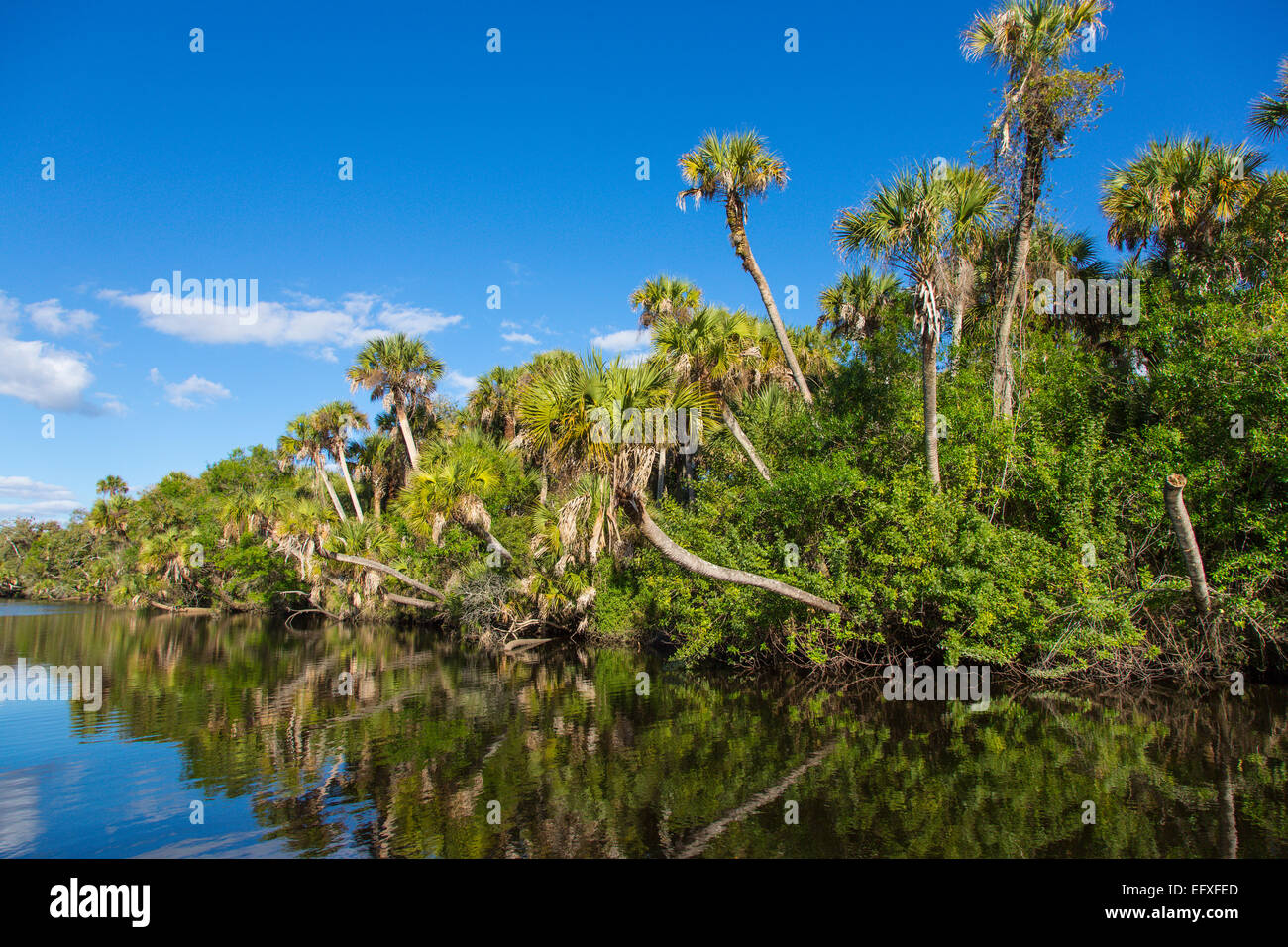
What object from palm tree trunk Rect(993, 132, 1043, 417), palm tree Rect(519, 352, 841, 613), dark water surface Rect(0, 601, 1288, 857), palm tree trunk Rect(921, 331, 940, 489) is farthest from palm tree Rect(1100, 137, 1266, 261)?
palm tree Rect(519, 352, 841, 613)

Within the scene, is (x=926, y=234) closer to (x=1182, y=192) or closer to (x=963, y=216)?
(x=963, y=216)

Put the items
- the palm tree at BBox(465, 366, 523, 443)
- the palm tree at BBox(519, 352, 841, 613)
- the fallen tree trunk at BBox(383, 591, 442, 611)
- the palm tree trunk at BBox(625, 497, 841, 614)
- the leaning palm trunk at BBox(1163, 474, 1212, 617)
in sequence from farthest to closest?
the palm tree at BBox(465, 366, 523, 443)
the fallen tree trunk at BBox(383, 591, 442, 611)
the palm tree trunk at BBox(625, 497, 841, 614)
the palm tree at BBox(519, 352, 841, 613)
the leaning palm trunk at BBox(1163, 474, 1212, 617)

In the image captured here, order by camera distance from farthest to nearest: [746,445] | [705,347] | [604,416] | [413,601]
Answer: [413,601] < [705,347] < [746,445] < [604,416]

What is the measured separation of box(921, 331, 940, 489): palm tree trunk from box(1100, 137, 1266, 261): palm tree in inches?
369

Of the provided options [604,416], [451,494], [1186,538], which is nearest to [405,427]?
[451,494]

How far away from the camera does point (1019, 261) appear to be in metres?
15.8

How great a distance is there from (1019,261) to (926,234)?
3653 millimetres

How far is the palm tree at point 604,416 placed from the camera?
1221 centimetres

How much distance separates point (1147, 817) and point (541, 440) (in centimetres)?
1038

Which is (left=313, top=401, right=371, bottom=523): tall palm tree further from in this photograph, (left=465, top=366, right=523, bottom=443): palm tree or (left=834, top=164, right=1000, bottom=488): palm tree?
(left=834, top=164, right=1000, bottom=488): palm tree

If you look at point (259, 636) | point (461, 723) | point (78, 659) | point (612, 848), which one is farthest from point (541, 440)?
point (259, 636)

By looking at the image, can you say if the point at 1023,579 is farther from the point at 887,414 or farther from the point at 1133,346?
the point at 1133,346

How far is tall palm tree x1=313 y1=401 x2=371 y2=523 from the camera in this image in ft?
129

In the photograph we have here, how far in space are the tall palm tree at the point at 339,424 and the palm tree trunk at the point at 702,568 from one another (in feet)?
101
